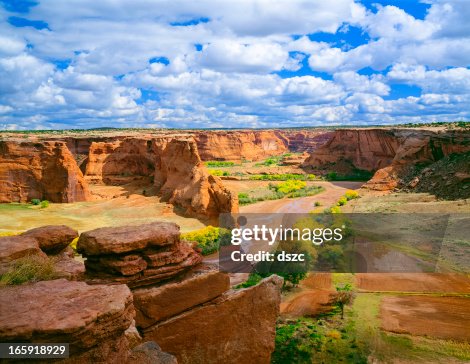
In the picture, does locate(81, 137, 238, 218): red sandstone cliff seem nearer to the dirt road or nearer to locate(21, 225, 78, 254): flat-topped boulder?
the dirt road

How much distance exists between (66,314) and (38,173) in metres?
43.1

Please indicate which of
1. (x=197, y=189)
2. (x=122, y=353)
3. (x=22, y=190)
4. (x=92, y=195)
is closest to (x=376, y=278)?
(x=197, y=189)

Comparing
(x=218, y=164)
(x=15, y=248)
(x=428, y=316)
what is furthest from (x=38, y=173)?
(x=218, y=164)

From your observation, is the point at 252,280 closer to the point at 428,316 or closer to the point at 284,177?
the point at 428,316

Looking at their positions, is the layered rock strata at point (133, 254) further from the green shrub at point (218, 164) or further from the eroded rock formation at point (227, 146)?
the eroded rock formation at point (227, 146)

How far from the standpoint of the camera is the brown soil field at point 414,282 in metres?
25.0

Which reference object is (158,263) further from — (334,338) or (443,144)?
(443,144)

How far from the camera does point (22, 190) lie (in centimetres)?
4525

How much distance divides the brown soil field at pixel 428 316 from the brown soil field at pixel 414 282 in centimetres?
149

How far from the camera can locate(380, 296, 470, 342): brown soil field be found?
19469mm

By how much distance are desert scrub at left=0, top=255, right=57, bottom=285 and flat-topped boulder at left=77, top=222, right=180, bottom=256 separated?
996 millimetres

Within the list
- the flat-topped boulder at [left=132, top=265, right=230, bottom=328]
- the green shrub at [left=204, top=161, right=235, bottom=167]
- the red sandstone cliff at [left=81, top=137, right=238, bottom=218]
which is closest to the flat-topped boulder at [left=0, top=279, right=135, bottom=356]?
the flat-topped boulder at [left=132, top=265, right=230, bottom=328]

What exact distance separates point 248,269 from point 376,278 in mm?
9053

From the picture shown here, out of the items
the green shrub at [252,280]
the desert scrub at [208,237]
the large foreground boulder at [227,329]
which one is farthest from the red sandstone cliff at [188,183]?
the large foreground boulder at [227,329]
